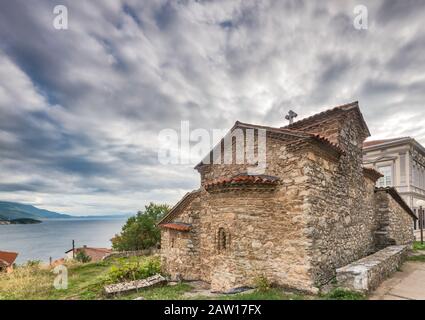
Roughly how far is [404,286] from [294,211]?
12.1 feet

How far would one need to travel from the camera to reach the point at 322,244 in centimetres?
673

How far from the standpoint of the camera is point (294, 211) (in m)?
6.69

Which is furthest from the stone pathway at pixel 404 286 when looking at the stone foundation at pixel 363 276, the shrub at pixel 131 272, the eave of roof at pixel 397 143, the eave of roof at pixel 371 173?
the eave of roof at pixel 397 143

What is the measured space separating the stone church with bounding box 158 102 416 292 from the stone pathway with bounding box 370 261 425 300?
1.17 meters

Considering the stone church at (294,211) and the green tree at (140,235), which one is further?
the green tree at (140,235)

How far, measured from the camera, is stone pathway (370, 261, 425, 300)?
5871mm

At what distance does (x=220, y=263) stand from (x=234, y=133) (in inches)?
180

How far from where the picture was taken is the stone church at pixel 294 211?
21.5ft

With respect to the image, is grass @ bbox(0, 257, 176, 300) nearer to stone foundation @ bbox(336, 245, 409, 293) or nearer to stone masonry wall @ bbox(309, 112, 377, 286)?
stone masonry wall @ bbox(309, 112, 377, 286)

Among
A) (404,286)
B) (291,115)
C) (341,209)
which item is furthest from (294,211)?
(291,115)

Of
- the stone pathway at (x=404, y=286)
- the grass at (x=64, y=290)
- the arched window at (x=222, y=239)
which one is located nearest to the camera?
the stone pathway at (x=404, y=286)

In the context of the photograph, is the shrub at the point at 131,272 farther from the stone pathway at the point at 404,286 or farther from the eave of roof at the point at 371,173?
the eave of roof at the point at 371,173

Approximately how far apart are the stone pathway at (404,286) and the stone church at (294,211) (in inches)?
46.2

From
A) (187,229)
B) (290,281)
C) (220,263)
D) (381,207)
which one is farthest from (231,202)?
(381,207)
